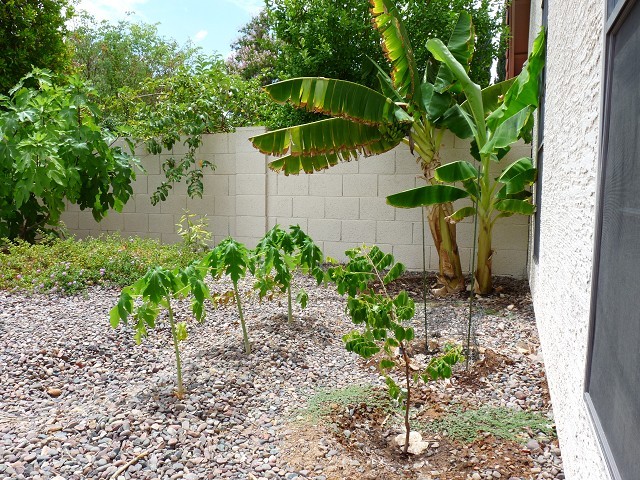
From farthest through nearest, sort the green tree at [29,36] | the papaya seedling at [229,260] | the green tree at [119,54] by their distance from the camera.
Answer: the green tree at [119,54]
the green tree at [29,36]
the papaya seedling at [229,260]

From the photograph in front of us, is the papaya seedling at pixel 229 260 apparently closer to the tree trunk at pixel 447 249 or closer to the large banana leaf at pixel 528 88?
the large banana leaf at pixel 528 88

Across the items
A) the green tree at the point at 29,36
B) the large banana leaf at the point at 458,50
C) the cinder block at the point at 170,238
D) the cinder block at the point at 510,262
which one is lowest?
the cinder block at the point at 510,262

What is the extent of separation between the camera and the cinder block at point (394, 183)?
6734 millimetres

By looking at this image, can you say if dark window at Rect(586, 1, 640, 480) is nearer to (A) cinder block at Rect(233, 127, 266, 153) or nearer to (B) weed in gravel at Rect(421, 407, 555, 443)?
(B) weed in gravel at Rect(421, 407, 555, 443)

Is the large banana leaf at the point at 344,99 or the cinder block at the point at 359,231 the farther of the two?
the cinder block at the point at 359,231

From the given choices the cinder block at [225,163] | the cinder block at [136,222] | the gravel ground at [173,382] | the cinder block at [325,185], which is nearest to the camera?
the gravel ground at [173,382]

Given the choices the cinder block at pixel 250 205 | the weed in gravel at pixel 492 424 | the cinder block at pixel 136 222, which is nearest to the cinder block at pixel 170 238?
the cinder block at pixel 136 222

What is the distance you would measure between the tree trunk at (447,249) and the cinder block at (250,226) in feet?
8.30

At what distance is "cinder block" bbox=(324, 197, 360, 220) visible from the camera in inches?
276

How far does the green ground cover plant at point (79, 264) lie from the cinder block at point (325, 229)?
5.45 ft

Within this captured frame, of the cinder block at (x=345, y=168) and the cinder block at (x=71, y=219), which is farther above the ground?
the cinder block at (x=345, y=168)

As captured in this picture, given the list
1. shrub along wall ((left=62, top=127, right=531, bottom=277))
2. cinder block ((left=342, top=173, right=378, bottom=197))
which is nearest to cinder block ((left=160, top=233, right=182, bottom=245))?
shrub along wall ((left=62, top=127, right=531, bottom=277))

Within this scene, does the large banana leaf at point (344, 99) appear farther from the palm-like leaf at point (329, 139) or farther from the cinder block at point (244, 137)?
the cinder block at point (244, 137)

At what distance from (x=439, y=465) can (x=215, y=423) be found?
43.1 inches
